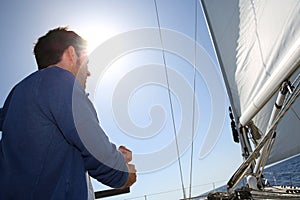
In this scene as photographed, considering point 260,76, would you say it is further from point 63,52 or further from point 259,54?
point 63,52

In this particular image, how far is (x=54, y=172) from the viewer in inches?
22.0

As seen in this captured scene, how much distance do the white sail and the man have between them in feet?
3.21

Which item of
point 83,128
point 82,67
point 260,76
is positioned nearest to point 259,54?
point 260,76

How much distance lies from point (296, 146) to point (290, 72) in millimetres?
1082

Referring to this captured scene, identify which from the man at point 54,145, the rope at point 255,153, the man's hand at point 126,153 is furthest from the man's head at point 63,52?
the rope at point 255,153

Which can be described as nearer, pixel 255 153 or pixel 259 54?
pixel 255 153

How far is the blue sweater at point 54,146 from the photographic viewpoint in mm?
549

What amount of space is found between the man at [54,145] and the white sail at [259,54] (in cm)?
98

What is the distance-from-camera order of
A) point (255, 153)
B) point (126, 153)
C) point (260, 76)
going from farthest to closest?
point (260, 76) < point (255, 153) < point (126, 153)

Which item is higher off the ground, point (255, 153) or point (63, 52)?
point (63, 52)

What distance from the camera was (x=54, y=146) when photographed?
0.57m

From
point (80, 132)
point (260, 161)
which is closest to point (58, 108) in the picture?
point (80, 132)

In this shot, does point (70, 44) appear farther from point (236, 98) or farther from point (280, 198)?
point (236, 98)

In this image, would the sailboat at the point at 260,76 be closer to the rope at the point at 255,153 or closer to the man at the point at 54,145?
the rope at the point at 255,153
